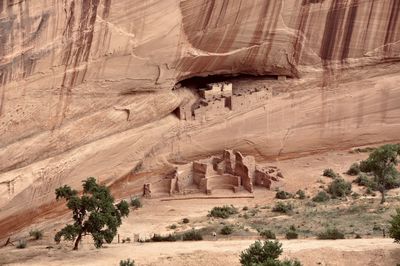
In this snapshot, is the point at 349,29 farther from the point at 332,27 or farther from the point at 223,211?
the point at 223,211

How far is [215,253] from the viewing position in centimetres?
1525

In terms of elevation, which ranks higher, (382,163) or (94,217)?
(382,163)

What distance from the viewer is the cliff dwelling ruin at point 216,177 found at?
21703 mm

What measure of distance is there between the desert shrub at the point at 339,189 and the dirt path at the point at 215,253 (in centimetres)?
557

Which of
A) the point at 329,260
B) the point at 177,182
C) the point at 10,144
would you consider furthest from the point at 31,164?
the point at 329,260

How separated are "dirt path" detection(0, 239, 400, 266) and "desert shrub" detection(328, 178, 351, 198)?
5.57 metres

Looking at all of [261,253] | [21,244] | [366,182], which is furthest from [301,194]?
[261,253]

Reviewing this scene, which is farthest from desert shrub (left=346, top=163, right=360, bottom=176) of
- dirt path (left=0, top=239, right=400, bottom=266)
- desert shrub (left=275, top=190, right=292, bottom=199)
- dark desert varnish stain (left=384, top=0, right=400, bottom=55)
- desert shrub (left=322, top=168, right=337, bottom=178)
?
dirt path (left=0, top=239, right=400, bottom=266)

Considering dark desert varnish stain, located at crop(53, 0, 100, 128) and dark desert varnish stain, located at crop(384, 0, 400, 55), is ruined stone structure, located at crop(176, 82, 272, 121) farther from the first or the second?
dark desert varnish stain, located at crop(53, 0, 100, 128)

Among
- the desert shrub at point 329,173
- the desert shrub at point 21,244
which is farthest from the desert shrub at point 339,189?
the desert shrub at point 21,244

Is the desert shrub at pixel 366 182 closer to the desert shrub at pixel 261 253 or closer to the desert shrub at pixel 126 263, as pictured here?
the desert shrub at pixel 261 253

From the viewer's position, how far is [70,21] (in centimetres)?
1742

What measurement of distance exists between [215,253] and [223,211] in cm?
495

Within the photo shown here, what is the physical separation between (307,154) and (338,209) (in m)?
4.57
